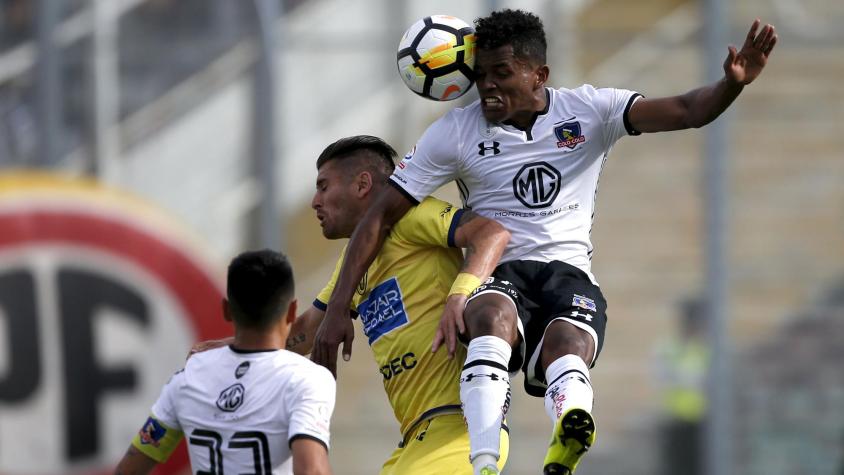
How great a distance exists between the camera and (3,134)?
11250mm

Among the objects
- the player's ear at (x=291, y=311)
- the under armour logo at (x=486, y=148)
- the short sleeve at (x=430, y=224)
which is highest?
the under armour logo at (x=486, y=148)

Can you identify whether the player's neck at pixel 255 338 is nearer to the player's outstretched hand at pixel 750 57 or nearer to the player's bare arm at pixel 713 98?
the player's bare arm at pixel 713 98

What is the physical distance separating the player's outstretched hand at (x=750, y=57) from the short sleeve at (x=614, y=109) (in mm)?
428

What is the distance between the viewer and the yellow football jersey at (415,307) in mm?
5445

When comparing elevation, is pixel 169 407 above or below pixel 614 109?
below

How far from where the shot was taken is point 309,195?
11.7m

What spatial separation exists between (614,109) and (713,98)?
1.36ft

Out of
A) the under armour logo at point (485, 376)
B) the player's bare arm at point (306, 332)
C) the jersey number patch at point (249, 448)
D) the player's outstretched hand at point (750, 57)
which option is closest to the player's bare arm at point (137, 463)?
the jersey number patch at point (249, 448)

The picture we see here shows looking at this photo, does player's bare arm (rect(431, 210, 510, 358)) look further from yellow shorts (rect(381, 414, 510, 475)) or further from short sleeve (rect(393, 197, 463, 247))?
yellow shorts (rect(381, 414, 510, 475))

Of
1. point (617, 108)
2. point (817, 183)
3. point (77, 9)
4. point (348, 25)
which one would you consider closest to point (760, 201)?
point (817, 183)

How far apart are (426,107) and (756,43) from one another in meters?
6.77

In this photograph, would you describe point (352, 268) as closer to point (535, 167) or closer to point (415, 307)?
point (415, 307)

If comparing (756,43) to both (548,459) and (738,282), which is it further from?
(738,282)

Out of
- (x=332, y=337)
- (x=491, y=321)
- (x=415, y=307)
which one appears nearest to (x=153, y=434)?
(x=332, y=337)
